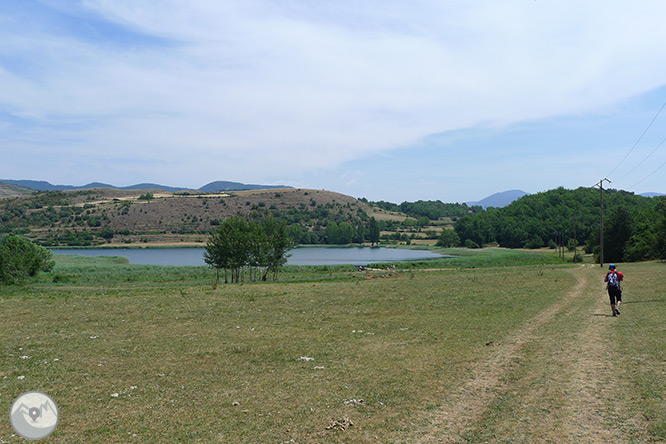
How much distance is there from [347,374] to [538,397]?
435cm

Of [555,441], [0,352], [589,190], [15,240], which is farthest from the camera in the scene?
[589,190]

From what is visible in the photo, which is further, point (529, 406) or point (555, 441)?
point (529, 406)

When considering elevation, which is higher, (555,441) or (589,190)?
(589,190)

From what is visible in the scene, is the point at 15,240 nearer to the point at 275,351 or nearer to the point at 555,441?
the point at 275,351

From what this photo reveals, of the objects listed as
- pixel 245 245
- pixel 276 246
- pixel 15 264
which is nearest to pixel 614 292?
pixel 245 245

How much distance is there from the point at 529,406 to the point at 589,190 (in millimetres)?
210229

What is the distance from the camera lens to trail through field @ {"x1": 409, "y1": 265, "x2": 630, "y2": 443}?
25.1 feet

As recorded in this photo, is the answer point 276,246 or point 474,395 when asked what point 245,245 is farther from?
point 474,395

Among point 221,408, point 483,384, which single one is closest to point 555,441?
point 483,384

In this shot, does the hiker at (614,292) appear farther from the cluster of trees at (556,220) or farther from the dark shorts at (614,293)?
the cluster of trees at (556,220)

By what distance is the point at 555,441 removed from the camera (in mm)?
7328

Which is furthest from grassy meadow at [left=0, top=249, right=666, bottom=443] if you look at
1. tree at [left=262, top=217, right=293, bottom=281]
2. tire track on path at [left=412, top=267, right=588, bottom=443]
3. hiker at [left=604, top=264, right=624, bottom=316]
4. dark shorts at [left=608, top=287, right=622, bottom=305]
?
tree at [left=262, top=217, right=293, bottom=281]

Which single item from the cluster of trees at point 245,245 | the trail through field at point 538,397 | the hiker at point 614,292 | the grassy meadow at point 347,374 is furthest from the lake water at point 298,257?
the trail through field at point 538,397

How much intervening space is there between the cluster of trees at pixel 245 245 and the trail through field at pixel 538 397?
144ft
